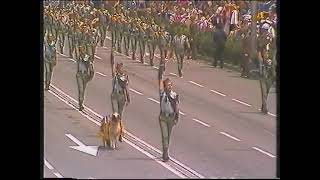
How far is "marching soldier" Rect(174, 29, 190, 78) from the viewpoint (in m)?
5.97

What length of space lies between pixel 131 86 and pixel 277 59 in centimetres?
102

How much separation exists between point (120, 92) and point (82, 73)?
0.98ft

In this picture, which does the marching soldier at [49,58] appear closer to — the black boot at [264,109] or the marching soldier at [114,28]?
the marching soldier at [114,28]

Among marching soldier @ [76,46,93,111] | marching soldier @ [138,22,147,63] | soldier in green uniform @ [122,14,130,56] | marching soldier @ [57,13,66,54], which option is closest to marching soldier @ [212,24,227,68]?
marching soldier @ [138,22,147,63]

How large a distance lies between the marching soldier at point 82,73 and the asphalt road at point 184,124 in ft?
0.12

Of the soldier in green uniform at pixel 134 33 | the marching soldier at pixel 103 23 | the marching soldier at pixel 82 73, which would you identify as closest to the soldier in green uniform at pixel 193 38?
the soldier in green uniform at pixel 134 33

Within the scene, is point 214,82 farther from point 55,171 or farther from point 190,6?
point 55,171

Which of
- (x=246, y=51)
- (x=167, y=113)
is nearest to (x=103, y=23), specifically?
(x=167, y=113)

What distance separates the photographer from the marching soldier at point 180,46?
597 cm

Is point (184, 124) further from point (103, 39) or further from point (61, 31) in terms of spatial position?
point (61, 31)

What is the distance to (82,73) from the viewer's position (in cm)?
598

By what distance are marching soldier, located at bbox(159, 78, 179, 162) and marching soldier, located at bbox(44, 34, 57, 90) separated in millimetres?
778

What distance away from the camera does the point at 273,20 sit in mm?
5871
